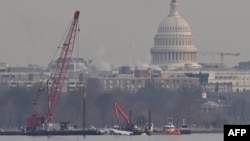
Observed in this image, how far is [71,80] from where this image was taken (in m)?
173

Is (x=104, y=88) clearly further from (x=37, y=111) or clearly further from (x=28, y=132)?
(x=28, y=132)

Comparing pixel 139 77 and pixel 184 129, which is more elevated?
pixel 139 77

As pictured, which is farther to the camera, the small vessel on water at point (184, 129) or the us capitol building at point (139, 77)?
the us capitol building at point (139, 77)

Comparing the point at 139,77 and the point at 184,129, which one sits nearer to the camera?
the point at 184,129

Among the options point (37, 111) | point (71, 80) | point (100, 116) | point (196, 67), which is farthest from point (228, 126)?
point (196, 67)

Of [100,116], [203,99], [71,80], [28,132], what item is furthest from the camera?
[71,80]

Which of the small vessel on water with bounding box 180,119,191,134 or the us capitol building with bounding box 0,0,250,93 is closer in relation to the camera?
the small vessel on water with bounding box 180,119,191,134

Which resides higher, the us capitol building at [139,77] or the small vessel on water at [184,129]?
the us capitol building at [139,77]

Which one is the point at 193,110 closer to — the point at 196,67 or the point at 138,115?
the point at 138,115

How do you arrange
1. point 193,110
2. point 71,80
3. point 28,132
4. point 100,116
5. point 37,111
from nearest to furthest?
point 28,132 → point 37,111 → point 100,116 → point 193,110 → point 71,80

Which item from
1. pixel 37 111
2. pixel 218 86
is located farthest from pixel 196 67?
pixel 37 111

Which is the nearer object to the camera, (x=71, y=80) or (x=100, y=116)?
(x=100, y=116)

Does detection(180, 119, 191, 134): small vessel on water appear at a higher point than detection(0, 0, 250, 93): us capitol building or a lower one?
lower

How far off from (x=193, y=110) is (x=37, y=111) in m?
21.5
